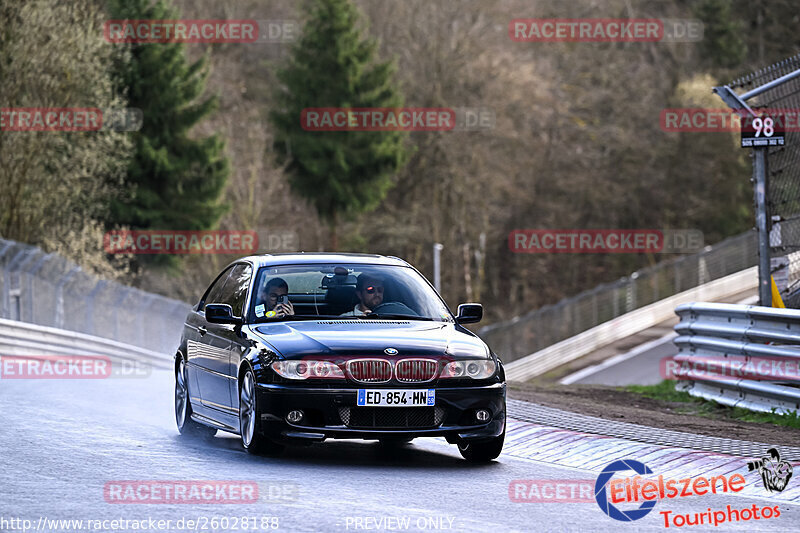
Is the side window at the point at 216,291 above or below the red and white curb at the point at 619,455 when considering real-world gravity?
above

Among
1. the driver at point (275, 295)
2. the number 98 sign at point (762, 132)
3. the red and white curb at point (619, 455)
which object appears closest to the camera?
the red and white curb at point (619, 455)

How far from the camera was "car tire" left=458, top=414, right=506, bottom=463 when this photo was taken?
10062mm

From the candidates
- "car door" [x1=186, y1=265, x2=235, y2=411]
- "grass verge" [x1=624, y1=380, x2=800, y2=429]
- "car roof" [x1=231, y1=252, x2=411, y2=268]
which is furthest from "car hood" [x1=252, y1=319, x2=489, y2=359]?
"grass verge" [x1=624, y1=380, x2=800, y2=429]

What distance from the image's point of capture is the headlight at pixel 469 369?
973 centimetres

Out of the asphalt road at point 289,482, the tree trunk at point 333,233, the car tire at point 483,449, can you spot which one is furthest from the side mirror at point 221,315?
the tree trunk at point 333,233

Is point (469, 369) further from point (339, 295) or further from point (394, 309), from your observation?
point (339, 295)

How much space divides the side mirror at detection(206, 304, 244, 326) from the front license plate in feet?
5.44

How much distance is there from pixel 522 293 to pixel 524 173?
624cm

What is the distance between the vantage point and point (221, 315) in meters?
10.7

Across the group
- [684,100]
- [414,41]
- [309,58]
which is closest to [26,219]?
[309,58]

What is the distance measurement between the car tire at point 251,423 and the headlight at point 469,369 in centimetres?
132

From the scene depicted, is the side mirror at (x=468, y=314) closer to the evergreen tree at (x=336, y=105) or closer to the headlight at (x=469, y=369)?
the headlight at (x=469, y=369)

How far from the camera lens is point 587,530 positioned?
7461mm

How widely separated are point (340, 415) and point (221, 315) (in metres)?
1.65
